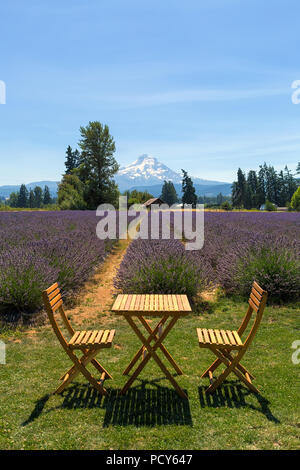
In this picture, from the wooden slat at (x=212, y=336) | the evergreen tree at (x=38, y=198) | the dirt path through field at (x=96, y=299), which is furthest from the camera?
the evergreen tree at (x=38, y=198)

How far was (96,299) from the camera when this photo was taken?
6.20 m

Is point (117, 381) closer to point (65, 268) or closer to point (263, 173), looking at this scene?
point (65, 268)

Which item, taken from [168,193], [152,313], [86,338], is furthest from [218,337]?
[168,193]

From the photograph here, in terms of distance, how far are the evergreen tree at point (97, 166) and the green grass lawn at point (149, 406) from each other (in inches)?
1323

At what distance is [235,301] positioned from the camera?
227 inches

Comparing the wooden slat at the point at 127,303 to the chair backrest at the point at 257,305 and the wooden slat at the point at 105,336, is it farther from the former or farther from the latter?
the chair backrest at the point at 257,305

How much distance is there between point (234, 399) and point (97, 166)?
1435 inches

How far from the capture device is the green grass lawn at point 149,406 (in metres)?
2.29

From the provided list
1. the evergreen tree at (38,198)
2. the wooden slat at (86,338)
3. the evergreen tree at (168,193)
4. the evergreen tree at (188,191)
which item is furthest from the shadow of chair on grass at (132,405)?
the evergreen tree at (38,198)

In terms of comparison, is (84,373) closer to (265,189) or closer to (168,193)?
(265,189)

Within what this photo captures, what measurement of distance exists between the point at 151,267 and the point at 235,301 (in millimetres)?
1755

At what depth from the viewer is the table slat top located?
2773 mm

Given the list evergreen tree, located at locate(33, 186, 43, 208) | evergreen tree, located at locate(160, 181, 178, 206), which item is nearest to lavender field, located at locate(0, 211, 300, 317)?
evergreen tree, located at locate(160, 181, 178, 206)
